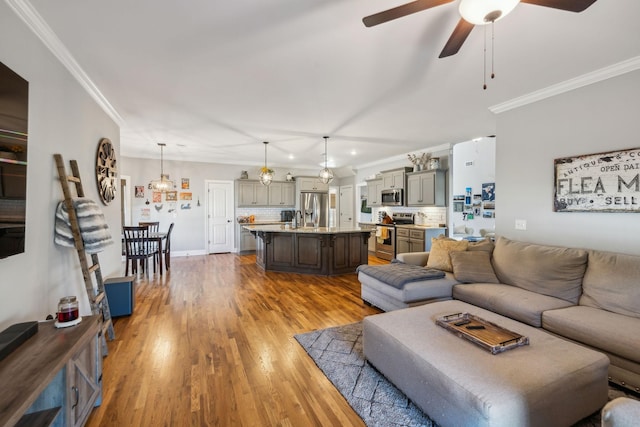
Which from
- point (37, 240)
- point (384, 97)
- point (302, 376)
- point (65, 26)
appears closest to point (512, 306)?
point (302, 376)

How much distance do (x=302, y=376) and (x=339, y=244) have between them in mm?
3245

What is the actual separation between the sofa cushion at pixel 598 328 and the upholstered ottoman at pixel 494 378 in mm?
450

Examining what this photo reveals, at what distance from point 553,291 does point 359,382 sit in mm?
2096

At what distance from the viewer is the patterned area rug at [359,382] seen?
174 centimetres

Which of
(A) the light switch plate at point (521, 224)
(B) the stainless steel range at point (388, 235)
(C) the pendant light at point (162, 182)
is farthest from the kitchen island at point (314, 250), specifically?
(C) the pendant light at point (162, 182)

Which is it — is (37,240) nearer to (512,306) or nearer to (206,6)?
(206,6)

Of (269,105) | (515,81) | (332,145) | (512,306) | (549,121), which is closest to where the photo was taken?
(512,306)

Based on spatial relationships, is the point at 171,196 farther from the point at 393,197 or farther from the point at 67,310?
the point at 67,310

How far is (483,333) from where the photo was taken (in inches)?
74.8

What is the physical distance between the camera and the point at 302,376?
2203 millimetres

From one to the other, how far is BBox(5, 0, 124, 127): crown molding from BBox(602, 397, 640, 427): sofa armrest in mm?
3504

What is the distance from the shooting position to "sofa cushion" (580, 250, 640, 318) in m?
2.26

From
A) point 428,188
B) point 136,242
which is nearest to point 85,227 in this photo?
point 136,242

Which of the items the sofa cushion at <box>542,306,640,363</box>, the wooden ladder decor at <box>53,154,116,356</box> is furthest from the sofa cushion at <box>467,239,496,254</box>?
the wooden ladder decor at <box>53,154,116,356</box>
